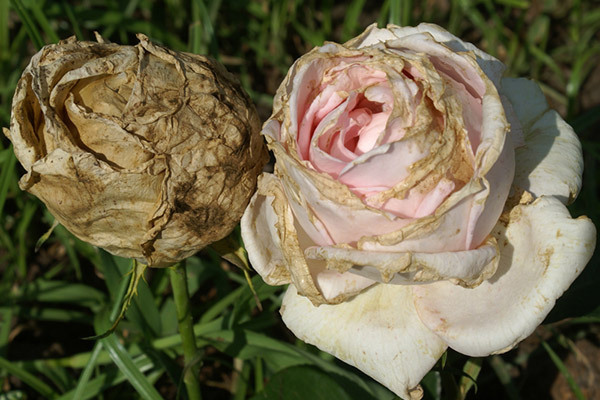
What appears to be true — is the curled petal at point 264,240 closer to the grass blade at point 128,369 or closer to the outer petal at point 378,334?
the outer petal at point 378,334

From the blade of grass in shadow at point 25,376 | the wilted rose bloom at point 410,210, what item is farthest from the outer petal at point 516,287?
the blade of grass in shadow at point 25,376

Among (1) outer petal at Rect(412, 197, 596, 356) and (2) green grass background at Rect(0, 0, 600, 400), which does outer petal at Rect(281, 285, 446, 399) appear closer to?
(1) outer petal at Rect(412, 197, 596, 356)

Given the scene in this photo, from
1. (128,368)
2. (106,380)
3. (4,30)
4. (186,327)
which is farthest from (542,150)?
(4,30)

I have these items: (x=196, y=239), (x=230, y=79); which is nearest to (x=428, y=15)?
(x=230, y=79)

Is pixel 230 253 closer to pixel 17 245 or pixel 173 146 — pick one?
pixel 173 146

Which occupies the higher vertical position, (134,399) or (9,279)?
(9,279)

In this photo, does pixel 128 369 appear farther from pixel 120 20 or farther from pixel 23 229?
pixel 120 20
